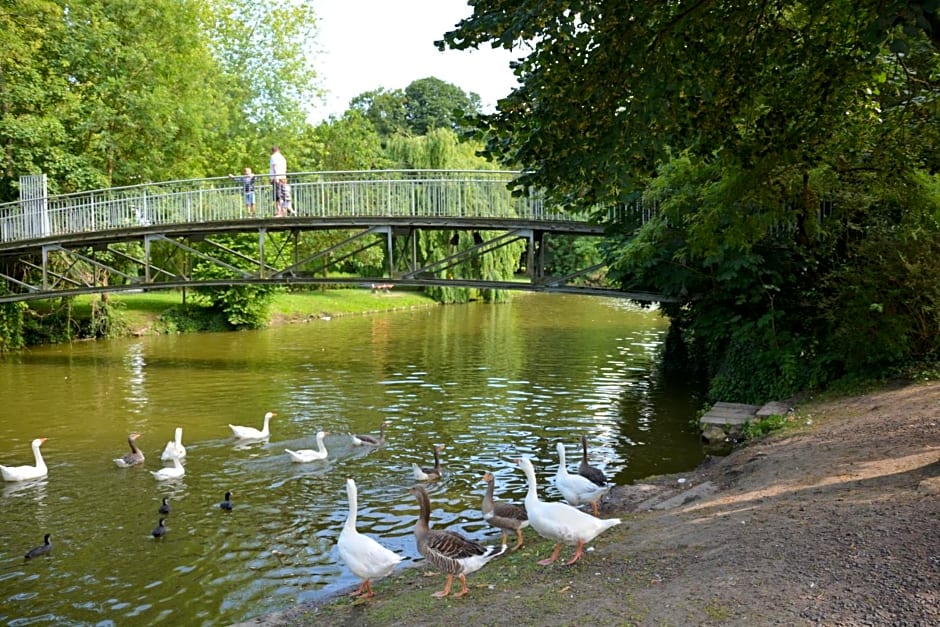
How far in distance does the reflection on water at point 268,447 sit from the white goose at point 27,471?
0.24 meters

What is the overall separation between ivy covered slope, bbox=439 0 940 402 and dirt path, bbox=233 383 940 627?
3783 millimetres

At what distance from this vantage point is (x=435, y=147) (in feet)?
156

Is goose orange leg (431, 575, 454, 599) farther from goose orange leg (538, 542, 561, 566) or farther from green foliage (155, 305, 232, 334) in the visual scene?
green foliage (155, 305, 232, 334)

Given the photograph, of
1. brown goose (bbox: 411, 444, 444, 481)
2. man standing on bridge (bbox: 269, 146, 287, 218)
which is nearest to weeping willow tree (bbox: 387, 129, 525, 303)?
man standing on bridge (bbox: 269, 146, 287, 218)

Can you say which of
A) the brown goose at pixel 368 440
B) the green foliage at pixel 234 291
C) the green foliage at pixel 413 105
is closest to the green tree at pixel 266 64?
the green foliage at pixel 234 291

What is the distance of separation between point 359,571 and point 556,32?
19.3 feet

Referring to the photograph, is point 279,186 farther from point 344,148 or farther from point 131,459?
→ point 344,148

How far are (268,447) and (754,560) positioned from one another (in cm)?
1136

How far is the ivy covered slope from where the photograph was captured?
8766mm

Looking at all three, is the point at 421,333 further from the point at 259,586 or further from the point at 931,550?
the point at 931,550

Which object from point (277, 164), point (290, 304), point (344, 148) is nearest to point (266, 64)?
point (344, 148)

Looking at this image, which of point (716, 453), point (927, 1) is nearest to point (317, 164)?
point (716, 453)

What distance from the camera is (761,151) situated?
10.8 m

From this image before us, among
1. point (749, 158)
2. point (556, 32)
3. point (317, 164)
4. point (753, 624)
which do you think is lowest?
point (753, 624)
